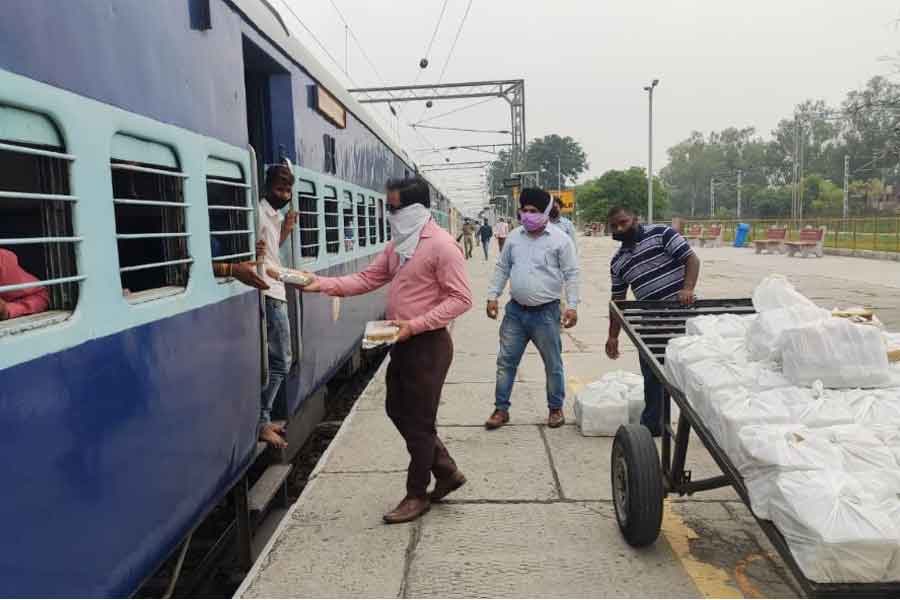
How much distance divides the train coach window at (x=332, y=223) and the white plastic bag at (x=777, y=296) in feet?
12.5

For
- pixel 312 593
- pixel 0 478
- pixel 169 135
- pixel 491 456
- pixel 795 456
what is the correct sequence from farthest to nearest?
1. pixel 491 456
2. pixel 312 593
3. pixel 169 135
4. pixel 795 456
5. pixel 0 478

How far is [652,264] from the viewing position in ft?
16.3

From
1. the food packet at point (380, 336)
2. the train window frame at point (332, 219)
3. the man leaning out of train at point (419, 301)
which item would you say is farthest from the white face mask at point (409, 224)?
the train window frame at point (332, 219)

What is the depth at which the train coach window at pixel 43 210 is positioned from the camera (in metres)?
2.09

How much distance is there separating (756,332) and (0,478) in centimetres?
284

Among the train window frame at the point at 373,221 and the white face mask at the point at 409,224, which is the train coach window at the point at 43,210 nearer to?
the white face mask at the point at 409,224

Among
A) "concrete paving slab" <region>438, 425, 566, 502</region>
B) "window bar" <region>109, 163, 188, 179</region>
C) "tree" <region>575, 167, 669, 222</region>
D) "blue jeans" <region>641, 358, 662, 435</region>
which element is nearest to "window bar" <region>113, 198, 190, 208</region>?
"window bar" <region>109, 163, 188, 179</region>

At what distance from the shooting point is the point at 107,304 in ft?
8.20

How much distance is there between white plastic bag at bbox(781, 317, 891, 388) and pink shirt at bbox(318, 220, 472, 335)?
156cm

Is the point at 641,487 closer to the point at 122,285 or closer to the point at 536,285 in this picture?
the point at 536,285

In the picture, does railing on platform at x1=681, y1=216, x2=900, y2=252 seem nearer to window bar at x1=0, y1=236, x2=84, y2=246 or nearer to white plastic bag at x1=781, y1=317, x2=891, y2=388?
white plastic bag at x1=781, y1=317, x2=891, y2=388

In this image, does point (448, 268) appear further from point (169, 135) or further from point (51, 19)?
point (51, 19)

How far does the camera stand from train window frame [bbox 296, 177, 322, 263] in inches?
213

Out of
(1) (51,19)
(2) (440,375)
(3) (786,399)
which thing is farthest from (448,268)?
(1) (51,19)
